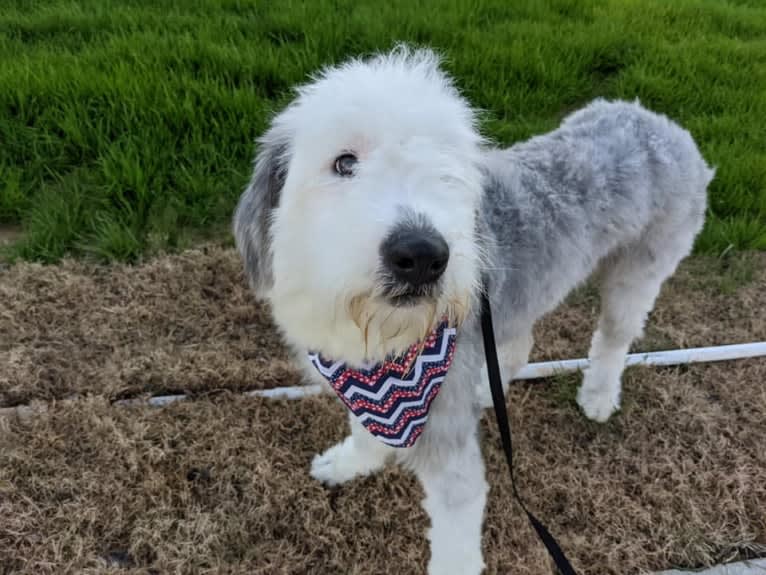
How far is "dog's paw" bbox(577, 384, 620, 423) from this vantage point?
3113mm

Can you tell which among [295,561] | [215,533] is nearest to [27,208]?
[215,533]

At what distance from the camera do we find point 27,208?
3975 mm

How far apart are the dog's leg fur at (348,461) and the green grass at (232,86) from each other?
1.78m

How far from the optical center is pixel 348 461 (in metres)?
2.72

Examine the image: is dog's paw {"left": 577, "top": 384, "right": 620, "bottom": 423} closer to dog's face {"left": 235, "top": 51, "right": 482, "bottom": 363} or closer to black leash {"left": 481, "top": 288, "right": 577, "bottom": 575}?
black leash {"left": 481, "top": 288, "right": 577, "bottom": 575}

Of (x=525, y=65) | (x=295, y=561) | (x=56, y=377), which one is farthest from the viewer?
(x=525, y=65)

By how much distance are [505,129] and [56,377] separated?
326 cm

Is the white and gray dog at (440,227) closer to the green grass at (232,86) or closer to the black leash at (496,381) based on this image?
the black leash at (496,381)

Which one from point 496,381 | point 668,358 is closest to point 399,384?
point 496,381

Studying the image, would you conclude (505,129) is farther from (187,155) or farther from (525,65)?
(187,155)

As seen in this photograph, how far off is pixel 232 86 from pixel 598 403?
326cm

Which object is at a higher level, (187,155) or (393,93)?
(393,93)

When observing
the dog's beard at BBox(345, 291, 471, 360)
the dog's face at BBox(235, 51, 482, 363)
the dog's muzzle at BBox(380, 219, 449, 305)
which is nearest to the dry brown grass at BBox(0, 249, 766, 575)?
the dog's face at BBox(235, 51, 482, 363)

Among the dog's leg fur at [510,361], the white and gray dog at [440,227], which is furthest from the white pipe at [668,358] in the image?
the white and gray dog at [440,227]
